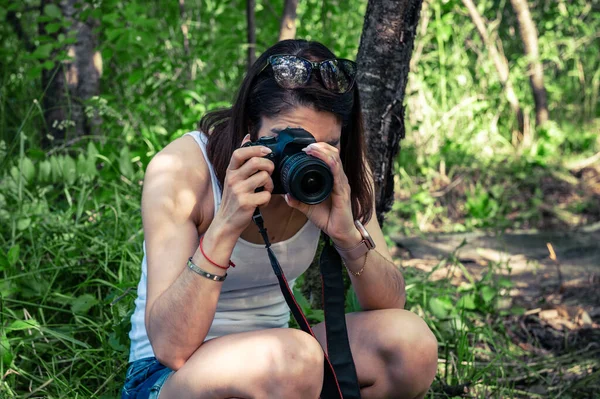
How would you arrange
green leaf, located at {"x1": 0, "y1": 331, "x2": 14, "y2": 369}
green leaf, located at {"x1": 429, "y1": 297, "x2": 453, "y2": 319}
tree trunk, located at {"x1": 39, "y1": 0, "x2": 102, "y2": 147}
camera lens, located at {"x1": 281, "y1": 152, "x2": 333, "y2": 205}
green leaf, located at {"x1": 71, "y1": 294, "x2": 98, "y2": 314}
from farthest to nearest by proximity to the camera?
1. tree trunk, located at {"x1": 39, "y1": 0, "x2": 102, "y2": 147}
2. green leaf, located at {"x1": 429, "y1": 297, "x2": 453, "y2": 319}
3. green leaf, located at {"x1": 71, "y1": 294, "x2": 98, "y2": 314}
4. green leaf, located at {"x1": 0, "y1": 331, "x2": 14, "y2": 369}
5. camera lens, located at {"x1": 281, "y1": 152, "x2": 333, "y2": 205}

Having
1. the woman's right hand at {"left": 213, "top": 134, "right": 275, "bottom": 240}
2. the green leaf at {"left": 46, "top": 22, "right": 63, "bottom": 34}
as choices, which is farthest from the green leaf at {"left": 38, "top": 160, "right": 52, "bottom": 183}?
the woman's right hand at {"left": 213, "top": 134, "right": 275, "bottom": 240}

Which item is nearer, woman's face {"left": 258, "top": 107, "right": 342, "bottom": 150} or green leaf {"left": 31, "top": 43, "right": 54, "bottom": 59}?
woman's face {"left": 258, "top": 107, "right": 342, "bottom": 150}

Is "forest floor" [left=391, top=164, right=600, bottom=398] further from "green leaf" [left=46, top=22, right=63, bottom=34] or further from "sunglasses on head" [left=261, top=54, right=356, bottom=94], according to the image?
"green leaf" [left=46, top=22, right=63, bottom=34]

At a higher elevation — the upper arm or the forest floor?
the upper arm

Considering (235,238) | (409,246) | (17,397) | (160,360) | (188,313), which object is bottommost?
(409,246)

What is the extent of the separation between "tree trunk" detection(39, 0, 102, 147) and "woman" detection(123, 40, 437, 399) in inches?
72.6

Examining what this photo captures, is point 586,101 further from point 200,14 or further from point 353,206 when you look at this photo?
point 353,206

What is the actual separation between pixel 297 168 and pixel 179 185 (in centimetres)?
35

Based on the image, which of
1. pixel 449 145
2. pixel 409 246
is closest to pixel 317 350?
pixel 409 246

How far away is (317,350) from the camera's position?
168cm

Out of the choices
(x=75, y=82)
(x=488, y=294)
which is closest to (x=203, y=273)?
(x=488, y=294)

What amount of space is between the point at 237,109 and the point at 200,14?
12.8ft

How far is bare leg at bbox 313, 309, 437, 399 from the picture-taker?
1.84 metres

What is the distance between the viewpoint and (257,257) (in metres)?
1.82
